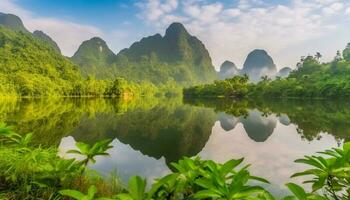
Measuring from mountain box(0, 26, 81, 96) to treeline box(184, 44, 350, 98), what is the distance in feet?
150

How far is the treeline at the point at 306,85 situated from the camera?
63.9m

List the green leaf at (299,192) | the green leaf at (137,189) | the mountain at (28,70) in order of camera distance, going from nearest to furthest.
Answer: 1. the green leaf at (299,192)
2. the green leaf at (137,189)
3. the mountain at (28,70)

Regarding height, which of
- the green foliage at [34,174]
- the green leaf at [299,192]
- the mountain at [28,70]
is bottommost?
the green foliage at [34,174]

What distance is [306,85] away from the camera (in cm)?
7000

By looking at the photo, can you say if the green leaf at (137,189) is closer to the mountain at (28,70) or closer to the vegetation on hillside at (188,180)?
the vegetation on hillside at (188,180)

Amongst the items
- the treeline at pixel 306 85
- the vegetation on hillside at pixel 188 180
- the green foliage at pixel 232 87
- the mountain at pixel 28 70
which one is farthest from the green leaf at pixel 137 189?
the green foliage at pixel 232 87

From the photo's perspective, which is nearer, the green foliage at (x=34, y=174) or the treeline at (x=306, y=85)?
the green foliage at (x=34, y=174)

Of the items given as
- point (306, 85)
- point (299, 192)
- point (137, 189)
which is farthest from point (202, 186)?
point (306, 85)

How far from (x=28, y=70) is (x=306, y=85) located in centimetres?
7887

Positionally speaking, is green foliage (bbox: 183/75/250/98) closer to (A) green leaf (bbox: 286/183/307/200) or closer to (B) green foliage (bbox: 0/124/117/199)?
(B) green foliage (bbox: 0/124/117/199)

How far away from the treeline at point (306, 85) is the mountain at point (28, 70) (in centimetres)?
4571

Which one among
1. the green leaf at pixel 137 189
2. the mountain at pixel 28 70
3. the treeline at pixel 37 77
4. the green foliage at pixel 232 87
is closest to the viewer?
the green leaf at pixel 137 189

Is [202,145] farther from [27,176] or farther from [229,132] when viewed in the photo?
[27,176]

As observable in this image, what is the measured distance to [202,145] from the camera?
13273 mm
